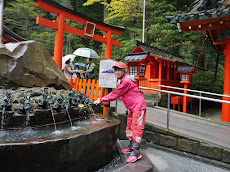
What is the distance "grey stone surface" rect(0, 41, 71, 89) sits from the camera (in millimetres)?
3568

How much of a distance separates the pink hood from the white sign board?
219cm

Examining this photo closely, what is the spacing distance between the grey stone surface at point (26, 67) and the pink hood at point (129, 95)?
1.84 metres

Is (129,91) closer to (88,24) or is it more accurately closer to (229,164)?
(229,164)

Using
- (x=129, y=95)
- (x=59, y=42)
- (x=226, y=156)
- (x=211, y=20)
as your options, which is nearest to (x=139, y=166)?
(x=129, y=95)

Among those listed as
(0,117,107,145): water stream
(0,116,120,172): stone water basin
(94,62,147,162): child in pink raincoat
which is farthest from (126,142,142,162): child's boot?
(0,117,107,145): water stream

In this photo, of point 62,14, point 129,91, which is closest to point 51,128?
point 129,91

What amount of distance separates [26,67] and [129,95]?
231 centimetres

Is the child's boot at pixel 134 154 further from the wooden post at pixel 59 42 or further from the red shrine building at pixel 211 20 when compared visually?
the wooden post at pixel 59 42

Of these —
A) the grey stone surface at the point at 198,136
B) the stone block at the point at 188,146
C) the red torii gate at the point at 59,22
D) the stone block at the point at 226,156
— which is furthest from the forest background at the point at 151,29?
the stone block at the point at 226,156

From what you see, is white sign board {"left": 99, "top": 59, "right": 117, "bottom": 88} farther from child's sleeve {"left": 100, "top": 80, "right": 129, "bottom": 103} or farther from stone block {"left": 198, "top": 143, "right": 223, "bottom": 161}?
stone block {"left": 198, "top": 143, "right": 223, "bottom": 161}

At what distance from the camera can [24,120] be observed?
278 centimetres

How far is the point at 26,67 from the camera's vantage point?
12.3 feet

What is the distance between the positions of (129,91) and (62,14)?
5705 mm

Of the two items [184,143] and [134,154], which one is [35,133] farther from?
[184,143]
